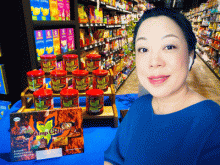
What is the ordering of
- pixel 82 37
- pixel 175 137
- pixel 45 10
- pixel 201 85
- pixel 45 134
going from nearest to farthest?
pixel 175 137
pixel 45 134
pixel 45 10
pixel 82 37
pixel 201 85

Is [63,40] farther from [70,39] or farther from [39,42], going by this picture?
[39,42]

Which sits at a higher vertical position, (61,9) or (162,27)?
(61,9)

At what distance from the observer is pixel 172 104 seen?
0.68 meters

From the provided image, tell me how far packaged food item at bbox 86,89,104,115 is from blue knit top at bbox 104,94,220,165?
38 centimetres

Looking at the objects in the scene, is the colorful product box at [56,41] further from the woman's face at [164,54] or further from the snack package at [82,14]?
the woman's face at [164,54]

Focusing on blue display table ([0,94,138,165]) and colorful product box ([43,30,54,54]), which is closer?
blue display table ([0,94,138,165])

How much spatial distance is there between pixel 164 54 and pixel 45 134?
0.76m

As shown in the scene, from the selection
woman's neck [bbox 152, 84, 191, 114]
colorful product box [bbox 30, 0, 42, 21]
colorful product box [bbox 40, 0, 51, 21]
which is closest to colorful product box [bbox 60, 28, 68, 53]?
colorful product box [bbox 40, 0, 51, 21]

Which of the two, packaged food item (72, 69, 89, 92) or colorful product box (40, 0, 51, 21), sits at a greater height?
colorful product box (40, 0, 51, 21)

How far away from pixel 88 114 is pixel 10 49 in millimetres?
1068

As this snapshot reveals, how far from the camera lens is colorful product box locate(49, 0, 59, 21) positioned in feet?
5.99

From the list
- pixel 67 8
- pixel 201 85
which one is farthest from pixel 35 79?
pixel 201 85

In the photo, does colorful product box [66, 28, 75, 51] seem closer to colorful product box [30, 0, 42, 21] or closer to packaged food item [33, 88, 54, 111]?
colorful product box [30, 0, 42, 21]

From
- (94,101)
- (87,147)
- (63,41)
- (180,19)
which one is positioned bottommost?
(87,147)
